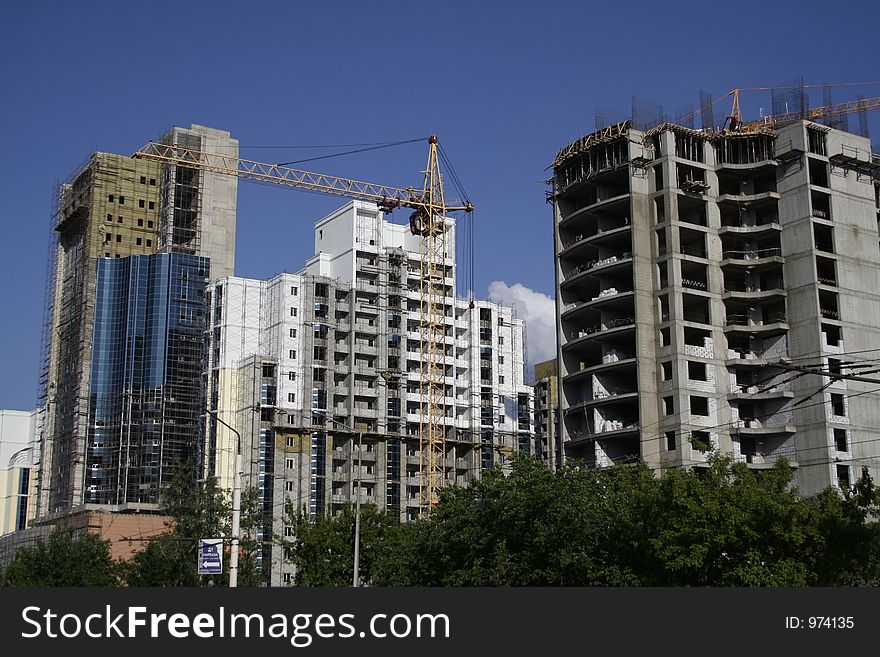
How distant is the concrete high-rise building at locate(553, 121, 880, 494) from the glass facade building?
2087 inches

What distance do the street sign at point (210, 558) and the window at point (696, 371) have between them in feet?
207

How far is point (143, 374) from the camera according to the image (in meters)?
140

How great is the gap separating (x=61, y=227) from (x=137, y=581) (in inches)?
3221

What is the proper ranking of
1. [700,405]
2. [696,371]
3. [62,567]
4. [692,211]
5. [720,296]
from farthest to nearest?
[692,211]
[720,296]
[696,371]
[700,405]
[62,567]

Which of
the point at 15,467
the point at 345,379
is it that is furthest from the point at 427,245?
the point at 15,467

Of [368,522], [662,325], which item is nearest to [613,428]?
[662,325]

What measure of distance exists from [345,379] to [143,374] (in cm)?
2550

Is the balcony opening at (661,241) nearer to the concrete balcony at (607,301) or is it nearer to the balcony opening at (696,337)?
the concrete balcony at (607,301)

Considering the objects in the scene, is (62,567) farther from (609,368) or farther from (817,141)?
(817,141)

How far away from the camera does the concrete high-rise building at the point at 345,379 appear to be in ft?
449

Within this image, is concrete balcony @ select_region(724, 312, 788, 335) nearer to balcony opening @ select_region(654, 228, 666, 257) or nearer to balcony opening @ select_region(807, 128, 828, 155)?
balcony opening @ select_region(654, 228, 666, 257)

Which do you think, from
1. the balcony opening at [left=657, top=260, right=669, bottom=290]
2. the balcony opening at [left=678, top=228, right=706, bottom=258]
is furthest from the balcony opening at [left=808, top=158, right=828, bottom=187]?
the balcony opening at [left=657, top=260, right=669, bottom=290]

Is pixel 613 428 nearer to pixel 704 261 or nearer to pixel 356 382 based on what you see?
pixel 704 261

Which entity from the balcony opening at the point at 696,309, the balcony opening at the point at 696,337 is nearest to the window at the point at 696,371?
the balcony opening at the point at 696,337
